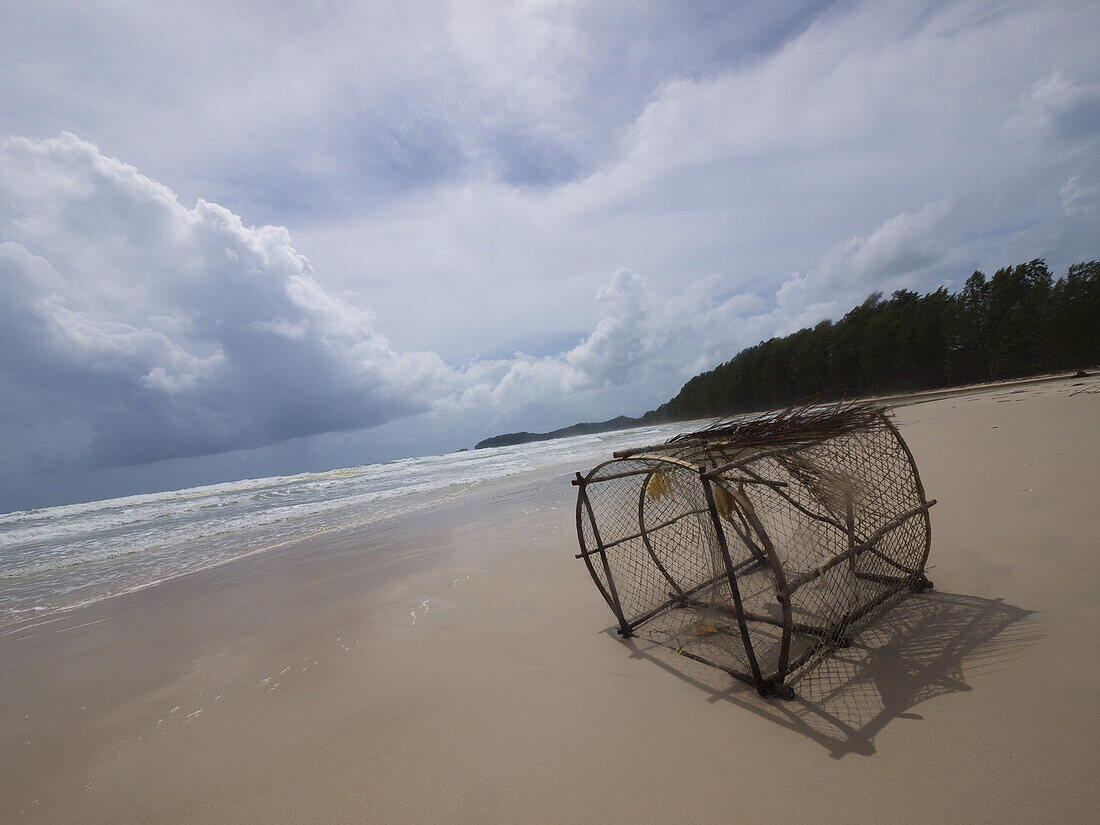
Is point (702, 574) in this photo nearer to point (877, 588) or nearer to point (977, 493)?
point (877, 588)

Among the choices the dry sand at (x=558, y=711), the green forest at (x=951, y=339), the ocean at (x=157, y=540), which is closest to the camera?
the dry sand at (x=558, y=711)

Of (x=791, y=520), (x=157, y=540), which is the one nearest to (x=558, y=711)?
(x=791, y=520)

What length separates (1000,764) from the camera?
2.01 meters

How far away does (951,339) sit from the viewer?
129 feet

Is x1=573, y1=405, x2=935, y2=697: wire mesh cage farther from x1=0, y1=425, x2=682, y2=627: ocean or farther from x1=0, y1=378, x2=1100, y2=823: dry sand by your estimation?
x1=0, y1=425, x2=682, y2=627: ocean

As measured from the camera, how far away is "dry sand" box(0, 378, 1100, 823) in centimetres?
209

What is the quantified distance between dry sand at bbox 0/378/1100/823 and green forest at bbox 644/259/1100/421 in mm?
18318

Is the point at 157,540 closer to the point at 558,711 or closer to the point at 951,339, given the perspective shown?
the point at 558,711

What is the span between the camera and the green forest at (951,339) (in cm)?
3122

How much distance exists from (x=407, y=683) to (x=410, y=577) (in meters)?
2.74

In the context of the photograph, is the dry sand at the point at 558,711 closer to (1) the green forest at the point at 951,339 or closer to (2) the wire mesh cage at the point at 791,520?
(2) the wire mesh cage at the point at 791,520

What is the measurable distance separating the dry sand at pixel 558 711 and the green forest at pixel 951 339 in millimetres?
18318

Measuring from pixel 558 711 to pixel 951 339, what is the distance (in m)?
50.3

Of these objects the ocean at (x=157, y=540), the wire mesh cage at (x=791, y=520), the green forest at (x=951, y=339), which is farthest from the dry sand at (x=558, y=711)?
the green forest at (x=951, y=339)
